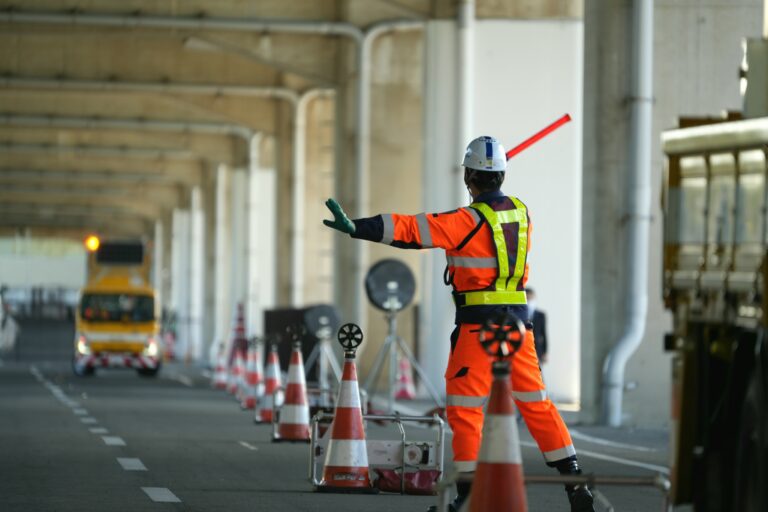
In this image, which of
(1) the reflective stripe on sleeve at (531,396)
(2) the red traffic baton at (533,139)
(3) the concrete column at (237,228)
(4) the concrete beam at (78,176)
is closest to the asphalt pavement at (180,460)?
(1) the reflective stripe on sleeve at (531,396)

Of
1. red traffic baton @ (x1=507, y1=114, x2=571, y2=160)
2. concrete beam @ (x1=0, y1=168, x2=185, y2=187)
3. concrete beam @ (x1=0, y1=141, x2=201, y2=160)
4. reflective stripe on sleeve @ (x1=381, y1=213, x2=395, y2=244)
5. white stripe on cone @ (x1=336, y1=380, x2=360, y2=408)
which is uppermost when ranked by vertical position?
concrete beam @ (x1=0, y1=141, x2=201, y2=160)

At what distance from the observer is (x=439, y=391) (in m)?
33.1

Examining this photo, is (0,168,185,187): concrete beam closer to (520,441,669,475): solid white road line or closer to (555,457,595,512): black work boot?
(520,441,669,475): solid white road line

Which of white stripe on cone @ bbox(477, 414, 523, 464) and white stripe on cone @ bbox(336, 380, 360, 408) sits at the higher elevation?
white stripe on cone @ bbox(477, 414, 523, 464)

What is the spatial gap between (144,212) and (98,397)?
67.4 m

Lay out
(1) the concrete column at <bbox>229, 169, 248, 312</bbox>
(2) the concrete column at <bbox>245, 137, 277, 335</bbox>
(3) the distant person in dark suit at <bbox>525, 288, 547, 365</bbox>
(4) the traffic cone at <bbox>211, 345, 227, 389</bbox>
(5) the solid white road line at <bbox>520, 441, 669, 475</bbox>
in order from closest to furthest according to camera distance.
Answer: (5) the solid white road line at <bbox>520, 441, 669, 475</bbox> < (3) the distant person in dark suit at <bbox>525, 288, 547, 365</bbox> < (4) the traffic cone at <bbox>211, 345, 227, 389</bbox> < (2) the concrete column at <bbox>245, 137, 277, 335</bbox> < (1) the concrete column at <bbox>229, 169, 248, 312</bbox>

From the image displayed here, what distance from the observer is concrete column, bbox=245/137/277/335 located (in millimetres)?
59438

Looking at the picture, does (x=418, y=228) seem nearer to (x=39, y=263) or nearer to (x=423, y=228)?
(x=423, y=228)

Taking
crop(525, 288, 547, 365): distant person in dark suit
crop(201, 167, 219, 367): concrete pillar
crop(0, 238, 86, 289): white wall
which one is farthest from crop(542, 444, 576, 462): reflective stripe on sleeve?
crop(0, 238, 86, 289): white wall

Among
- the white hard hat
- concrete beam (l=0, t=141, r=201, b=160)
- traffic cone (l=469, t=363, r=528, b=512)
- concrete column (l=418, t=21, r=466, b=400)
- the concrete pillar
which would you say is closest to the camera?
traffic cone (l=469, t=363, r=528, b=512)

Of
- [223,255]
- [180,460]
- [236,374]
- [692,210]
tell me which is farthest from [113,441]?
[223,255]

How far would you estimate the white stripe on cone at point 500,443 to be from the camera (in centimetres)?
848

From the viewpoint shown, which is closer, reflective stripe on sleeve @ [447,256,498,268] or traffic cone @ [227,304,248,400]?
A: reflective stripe on sleeve @ [447,256,498,268]

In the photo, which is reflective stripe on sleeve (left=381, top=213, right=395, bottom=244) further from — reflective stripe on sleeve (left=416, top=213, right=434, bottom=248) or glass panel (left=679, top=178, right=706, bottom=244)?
glass panel (left=679, top=178, right=706, bottom=244)
